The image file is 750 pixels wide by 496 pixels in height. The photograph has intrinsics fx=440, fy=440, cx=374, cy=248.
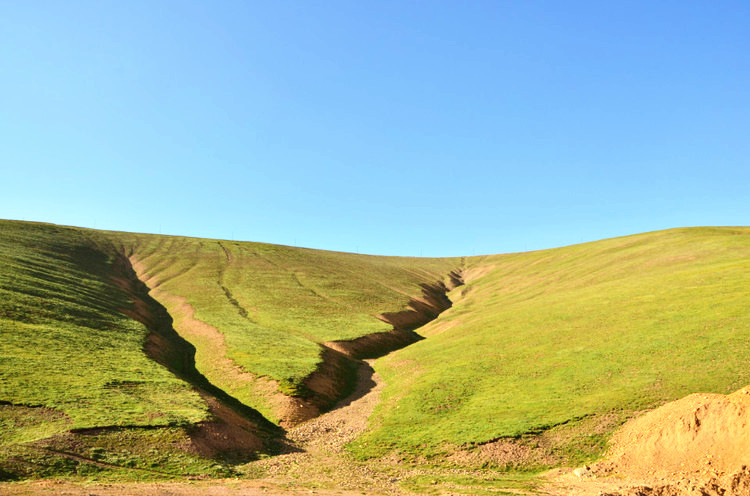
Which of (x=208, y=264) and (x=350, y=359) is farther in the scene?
(x=208, y=264)

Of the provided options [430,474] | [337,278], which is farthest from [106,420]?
[337,278]

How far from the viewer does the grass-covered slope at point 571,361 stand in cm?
3091

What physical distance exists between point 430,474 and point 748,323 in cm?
3202

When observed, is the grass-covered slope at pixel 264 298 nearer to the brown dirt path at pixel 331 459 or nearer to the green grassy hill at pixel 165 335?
the green grassy hill at pixel 165 335

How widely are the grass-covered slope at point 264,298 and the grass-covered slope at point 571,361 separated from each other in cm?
1250

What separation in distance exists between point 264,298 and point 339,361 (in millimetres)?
38077

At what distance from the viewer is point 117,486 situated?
69.7 feet

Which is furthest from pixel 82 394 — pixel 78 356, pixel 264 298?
pixel 264 298

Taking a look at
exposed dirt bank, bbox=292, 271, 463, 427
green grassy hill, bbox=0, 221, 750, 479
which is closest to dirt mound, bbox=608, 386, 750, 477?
green grassy hill, bbox=0, 221, 750, 479

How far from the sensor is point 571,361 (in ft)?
134

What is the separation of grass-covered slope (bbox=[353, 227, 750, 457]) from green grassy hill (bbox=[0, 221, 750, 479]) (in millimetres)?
204

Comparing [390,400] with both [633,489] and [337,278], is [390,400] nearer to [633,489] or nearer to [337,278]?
[633,489]

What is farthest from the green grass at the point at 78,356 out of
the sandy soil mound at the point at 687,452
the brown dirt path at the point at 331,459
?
the sandy soil mound at the point at 687,452

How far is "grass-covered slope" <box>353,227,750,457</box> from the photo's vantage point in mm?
30906
